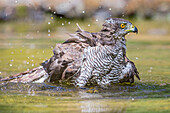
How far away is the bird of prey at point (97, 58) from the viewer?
6129mm

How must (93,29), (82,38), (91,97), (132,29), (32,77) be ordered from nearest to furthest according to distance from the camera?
(91,97) < (132,29) < (82,38) < (32,77) < (93,29)

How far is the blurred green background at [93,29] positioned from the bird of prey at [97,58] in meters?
0.38

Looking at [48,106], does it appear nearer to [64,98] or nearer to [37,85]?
[64,98]

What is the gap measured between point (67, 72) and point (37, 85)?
2.03ft

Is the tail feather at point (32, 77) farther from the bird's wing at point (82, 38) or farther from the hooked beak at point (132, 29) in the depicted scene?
the hooked beak at point (132, 29)

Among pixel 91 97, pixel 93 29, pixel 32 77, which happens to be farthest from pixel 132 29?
pixel 93 29

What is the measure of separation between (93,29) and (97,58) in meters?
13.2

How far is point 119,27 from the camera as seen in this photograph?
6145mm

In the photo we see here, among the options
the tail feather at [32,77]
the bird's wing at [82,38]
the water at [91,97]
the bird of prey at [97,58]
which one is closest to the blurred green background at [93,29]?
the water at [91,97]

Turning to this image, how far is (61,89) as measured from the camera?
6.03 metres

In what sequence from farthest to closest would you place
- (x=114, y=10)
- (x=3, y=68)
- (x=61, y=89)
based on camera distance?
(x=114, y=10) → (x=3, y=68) → (x=61, y=89)

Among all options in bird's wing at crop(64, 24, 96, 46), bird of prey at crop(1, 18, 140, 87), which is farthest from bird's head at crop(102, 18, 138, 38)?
bird's wing at crop(64, 24, 96, 46)

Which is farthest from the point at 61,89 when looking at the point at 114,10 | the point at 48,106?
the point at 114,10

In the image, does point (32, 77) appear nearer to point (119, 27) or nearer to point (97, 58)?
point (97, 58)
